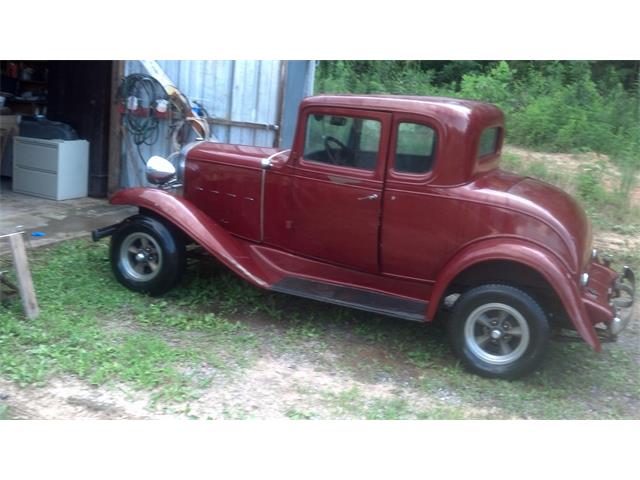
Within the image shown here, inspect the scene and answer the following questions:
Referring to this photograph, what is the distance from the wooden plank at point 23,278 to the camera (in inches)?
199

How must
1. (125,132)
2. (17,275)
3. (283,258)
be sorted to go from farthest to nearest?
1. (125,132)
2. (283,258)
3. (17,275)

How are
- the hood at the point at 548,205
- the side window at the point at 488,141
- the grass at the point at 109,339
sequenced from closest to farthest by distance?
1. the grass at the point at 109,339
2. the hood at the point at 548,205
3. the side window at the point at 488,141

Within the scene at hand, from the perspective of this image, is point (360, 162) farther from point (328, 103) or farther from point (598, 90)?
point (598, 90)

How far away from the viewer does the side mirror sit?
5.90 meters

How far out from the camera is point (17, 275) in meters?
5.04

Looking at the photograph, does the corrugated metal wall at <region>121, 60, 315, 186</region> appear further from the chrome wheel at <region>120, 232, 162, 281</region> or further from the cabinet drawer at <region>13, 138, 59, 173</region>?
the chrome wheel at <region>120, 232, 162, 281</region>

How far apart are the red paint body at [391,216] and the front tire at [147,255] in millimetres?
199

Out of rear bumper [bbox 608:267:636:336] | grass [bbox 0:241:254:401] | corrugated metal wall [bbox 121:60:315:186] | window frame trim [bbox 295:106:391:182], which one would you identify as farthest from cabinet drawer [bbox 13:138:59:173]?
rear bumper [bbox 608:267:636:336]

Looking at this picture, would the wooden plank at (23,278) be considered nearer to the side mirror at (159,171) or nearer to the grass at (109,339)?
the grass at (109,339)

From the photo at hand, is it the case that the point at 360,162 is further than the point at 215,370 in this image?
Yes

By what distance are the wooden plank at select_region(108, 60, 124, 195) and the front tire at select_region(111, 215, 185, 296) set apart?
3.36 metres

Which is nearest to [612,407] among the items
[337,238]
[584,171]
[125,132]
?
[337,238]

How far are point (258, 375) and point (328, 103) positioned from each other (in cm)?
209

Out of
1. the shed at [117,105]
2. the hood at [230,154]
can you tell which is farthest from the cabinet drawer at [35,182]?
the hood at [230,154]
